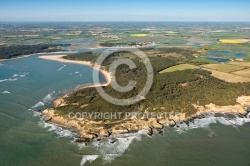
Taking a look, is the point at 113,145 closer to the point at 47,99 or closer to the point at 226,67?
the point at 47,99

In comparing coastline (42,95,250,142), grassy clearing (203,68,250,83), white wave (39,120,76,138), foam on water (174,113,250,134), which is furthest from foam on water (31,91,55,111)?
grassy clearing (203,68,250,83)

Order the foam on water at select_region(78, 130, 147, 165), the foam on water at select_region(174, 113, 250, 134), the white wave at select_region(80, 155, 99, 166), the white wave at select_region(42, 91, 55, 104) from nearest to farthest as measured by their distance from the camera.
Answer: the white wave at select_region(80, 155, 99, 166)
the foam on water at select_region(78, 130, 147, 165)
the foam on water at select_region(174, 113, 250, 134)
the white wave at select_region(42, 91, 55, 104)

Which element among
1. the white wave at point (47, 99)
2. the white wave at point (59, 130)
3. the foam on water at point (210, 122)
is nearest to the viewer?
the white wave at point (59, 130)

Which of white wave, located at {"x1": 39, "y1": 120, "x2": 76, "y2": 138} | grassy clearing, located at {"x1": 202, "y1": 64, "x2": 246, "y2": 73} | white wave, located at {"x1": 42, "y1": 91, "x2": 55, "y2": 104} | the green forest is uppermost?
grassy clearing, located at {"x1": 202, "y1": 64, "x2": 246, "y2": 73}

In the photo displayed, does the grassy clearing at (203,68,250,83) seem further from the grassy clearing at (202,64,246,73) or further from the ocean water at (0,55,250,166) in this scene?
the ocean water at (0,55,250,166)

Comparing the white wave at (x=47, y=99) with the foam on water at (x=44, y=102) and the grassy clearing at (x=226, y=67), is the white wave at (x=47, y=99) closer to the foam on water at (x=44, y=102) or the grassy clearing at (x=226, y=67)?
the foam on water at (x=44, y=102)

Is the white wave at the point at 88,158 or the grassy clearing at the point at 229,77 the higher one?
the grassy clearing at the point at 229,77

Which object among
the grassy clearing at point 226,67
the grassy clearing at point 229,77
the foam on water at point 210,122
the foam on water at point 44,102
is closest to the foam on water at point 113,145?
the foam on water at point 210,122

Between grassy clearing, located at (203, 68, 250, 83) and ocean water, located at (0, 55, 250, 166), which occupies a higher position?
grassy clearing, located at (203, 68, 250, 83)

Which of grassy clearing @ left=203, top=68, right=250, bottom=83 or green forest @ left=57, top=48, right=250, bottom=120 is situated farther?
grassy clearing @ left=203, top=68, right=250, bottom=83
